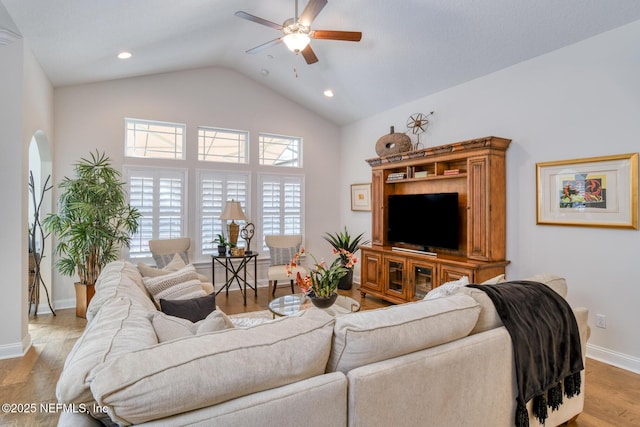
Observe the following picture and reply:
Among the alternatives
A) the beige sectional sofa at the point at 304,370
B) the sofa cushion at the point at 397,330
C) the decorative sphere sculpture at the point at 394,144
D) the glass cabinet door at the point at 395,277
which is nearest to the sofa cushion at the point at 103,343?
the beige sectional sofa at the point at 304,370

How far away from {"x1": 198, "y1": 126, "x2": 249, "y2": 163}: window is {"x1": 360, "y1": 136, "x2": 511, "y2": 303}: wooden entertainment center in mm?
2225

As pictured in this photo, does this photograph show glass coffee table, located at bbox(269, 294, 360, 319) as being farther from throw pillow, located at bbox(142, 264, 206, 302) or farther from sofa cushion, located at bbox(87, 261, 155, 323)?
sofa cushion, located at bbox(87, 261, 155, 323)

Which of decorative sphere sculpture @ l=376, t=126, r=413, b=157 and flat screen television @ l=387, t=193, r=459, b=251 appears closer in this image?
flat screen television @ l=387, t=193, r=459, b=251

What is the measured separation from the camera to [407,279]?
448cm

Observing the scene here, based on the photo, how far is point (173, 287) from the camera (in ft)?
8.32

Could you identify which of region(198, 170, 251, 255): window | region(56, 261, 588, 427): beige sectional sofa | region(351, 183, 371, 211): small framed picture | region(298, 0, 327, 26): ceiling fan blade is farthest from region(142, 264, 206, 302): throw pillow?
region(351, 183, 371, 211): small framed picture

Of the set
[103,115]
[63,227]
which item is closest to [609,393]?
[63,227]

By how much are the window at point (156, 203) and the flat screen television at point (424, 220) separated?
10.5 feet

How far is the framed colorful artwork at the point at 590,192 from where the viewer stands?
116 inches

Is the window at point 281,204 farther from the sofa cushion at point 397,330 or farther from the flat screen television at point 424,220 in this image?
the sofa cushion at point 397,330

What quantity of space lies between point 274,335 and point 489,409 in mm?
1157

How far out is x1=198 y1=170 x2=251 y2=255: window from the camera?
5410mm

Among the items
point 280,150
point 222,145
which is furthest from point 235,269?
point 280,150

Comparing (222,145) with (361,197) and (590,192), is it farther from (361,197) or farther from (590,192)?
(590,192)
